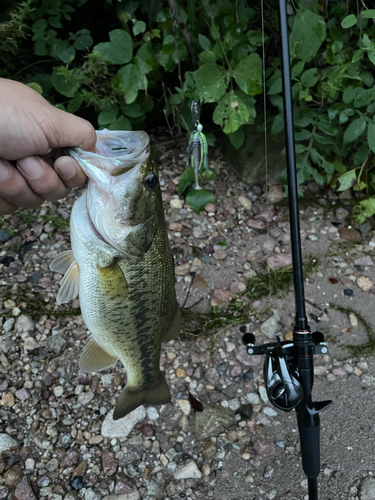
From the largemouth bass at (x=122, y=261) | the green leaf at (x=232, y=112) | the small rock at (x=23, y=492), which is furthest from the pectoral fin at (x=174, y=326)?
the green leaf at (x=232, y=112)

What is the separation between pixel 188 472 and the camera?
2.41m

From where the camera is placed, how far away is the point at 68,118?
1.52m

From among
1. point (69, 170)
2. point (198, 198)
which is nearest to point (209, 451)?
point (198, 198)

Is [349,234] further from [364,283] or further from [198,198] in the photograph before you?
[198,198]

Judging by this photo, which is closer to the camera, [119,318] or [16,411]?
[119,318]

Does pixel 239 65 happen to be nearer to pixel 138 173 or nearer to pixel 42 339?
pixel 138 173

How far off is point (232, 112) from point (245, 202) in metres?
1.14

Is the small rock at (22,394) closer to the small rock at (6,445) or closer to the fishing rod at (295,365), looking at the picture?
the small rock at (6,445)

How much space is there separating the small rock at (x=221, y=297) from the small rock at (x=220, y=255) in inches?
12.7

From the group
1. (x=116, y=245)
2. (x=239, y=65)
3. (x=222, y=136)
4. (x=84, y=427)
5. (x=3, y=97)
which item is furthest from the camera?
(x=222, y=136)

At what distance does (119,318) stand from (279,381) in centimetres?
78

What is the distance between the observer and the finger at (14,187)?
160 cm

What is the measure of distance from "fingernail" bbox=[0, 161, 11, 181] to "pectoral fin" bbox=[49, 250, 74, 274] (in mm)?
407

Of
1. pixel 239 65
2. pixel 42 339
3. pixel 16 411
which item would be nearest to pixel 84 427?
pixel 16 411
